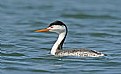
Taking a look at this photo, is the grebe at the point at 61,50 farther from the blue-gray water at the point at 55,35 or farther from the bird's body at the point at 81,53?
the blue-gray water at the point at 55,35

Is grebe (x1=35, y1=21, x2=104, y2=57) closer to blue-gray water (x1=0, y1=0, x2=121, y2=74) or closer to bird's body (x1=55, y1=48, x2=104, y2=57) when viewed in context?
bird's body (x1=55, y1=48, x2=104, y2=57)

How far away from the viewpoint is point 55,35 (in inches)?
946

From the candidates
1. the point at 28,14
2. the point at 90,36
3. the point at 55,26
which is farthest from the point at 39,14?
the point at 55,26

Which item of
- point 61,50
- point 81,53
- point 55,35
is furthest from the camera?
point 55,35

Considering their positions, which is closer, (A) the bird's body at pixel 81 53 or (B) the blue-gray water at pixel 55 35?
(B) the blue-gray water at pixel 55 35

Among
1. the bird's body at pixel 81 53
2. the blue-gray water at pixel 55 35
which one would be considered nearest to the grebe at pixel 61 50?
the bird's body at pixel 81 53

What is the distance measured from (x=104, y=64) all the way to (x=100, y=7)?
1858 cm

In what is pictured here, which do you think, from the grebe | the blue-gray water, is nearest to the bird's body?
the grebe

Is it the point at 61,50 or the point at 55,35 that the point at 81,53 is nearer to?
the point at 61,50

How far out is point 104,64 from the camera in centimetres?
1675

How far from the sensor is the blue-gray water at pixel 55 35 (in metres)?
16.3

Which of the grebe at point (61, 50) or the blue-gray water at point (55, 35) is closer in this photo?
the blue-gray water at point (55, 35)

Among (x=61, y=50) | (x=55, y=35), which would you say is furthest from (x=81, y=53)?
(x=55, y=35)

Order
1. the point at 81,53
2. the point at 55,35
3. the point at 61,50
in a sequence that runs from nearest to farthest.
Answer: the point at 81,53, the point at 61,50, the point at 55,35
